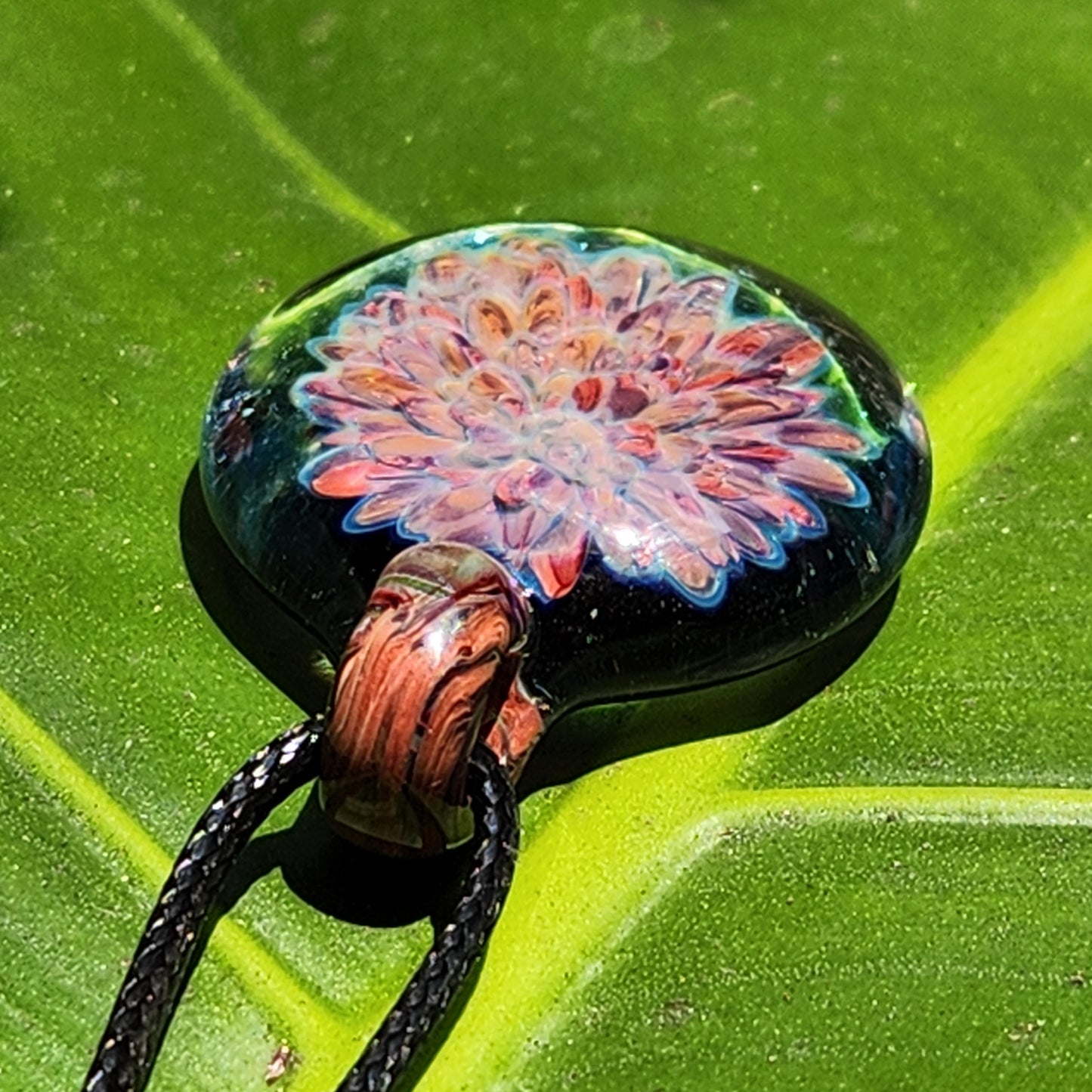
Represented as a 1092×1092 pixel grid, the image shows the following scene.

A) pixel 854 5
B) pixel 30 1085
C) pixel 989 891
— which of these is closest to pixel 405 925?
pixel 30 1085

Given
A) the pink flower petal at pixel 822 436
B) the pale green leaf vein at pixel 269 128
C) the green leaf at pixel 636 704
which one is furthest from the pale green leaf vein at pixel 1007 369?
the pale green leaf vein at pixel 269 128

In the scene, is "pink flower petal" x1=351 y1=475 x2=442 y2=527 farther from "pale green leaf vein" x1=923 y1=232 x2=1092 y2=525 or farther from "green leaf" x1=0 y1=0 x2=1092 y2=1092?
"pale green leaf vein" x1=923 y1=232 x2=1092 y2=525

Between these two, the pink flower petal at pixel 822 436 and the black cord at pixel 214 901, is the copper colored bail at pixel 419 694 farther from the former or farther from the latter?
the pink flower petal at pixel 822 436

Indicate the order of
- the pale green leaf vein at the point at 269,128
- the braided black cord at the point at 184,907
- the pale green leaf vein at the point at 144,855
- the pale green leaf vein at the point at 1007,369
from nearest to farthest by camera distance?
1. the braided black cord at the point at 184,907
2. the pale green leaf vein at the point at 144,855
3. the pale green leaf vein at the point at 1007,369
4. the pale green leaf vein at the point at 269,128

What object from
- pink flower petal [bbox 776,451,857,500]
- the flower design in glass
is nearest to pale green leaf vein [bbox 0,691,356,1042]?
the flower design in glass

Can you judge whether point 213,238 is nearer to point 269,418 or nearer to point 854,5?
point 269,418

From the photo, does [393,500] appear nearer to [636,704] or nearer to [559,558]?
[559,558]
